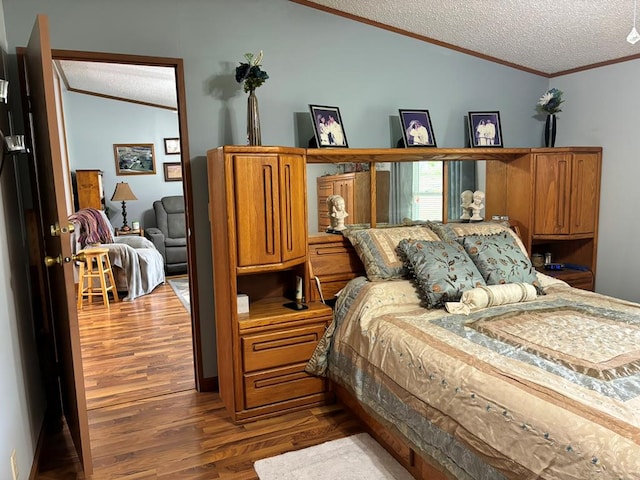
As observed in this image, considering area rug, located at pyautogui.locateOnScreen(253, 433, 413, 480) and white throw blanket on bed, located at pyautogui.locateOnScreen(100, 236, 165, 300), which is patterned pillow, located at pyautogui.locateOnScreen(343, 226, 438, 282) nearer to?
area rug, located at pyautogui.locateOnScreen(253, 433, 413, 480)

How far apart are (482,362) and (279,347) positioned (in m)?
1.24

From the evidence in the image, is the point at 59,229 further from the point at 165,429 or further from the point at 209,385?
the point at 209,385

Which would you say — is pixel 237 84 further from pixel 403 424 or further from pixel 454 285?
pixel 403 424

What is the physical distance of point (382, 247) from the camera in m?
3.01

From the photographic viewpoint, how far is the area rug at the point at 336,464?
7.29ft

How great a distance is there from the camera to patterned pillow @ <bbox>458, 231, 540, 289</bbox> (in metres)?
2.82

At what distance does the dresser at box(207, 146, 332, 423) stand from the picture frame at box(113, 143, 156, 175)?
19.0ft

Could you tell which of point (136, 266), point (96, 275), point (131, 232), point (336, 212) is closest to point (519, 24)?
point (336, 212)

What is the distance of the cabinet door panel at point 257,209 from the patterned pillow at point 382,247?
579 millimetres

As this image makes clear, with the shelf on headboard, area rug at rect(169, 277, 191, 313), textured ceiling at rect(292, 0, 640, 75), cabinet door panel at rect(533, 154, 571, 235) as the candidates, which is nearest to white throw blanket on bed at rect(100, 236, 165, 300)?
area rug at rect(169, 277, 191, 313)

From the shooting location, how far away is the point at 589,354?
193 cm

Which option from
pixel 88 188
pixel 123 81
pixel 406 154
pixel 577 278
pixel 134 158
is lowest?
pixel 577 278

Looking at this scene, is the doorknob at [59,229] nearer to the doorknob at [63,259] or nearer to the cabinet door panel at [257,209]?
the doorknob at [63,259]

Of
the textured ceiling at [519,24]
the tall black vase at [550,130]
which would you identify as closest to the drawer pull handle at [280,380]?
the textured ceiling at [519,24]
